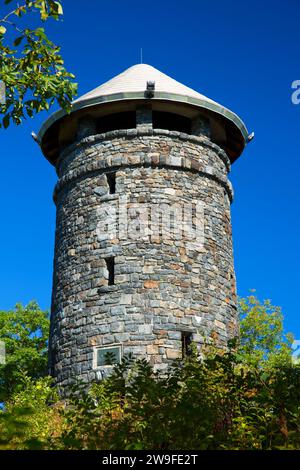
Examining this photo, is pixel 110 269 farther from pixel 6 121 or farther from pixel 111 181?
pixel 6 121

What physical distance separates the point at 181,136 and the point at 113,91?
172 centimetres

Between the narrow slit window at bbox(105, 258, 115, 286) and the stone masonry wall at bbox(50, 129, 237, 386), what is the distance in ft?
0.33

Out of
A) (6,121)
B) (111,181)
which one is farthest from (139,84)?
(6,121)

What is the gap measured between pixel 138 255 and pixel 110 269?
64cm

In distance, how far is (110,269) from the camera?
13.2 metres

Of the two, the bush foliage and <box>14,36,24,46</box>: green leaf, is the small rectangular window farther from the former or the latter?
<box>14,36,24,46</box>: green leaf

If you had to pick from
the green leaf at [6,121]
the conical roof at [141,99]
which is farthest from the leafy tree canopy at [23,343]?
the green leaf at [6,121]

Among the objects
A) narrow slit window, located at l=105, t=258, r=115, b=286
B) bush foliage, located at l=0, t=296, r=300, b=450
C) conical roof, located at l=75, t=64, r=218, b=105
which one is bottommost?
bush foliage, located at l=0, t=296, r=300, b=450

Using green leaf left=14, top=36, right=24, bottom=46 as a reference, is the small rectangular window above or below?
below

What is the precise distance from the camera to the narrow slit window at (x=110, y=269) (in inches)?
515

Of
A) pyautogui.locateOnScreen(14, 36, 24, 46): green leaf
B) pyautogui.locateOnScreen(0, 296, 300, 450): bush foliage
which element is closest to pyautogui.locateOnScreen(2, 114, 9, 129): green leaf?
pyautogui.locateOnScreen(14, 36, 24, 46): green leaf

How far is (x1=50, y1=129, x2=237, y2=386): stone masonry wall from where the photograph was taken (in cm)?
1259
